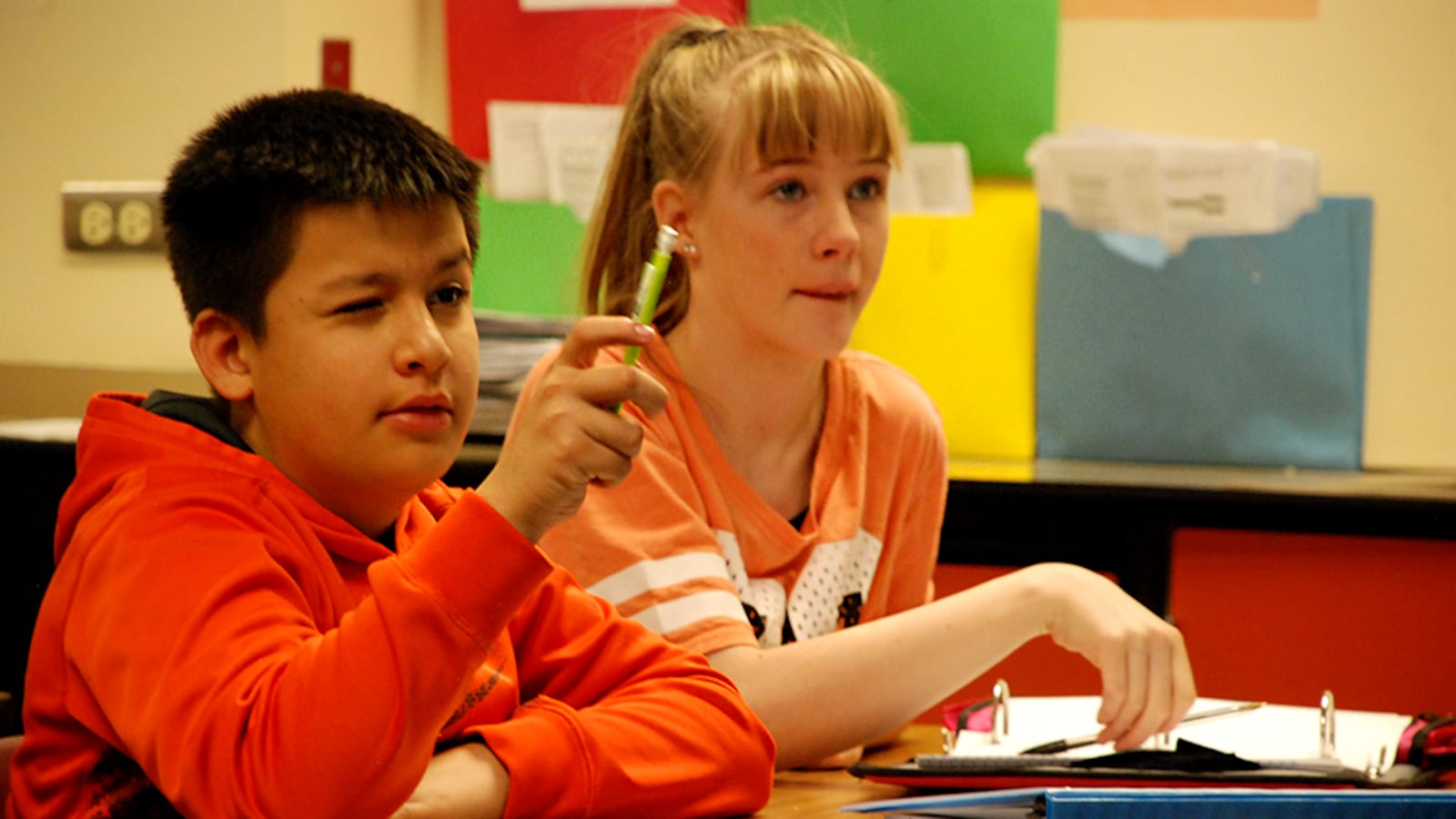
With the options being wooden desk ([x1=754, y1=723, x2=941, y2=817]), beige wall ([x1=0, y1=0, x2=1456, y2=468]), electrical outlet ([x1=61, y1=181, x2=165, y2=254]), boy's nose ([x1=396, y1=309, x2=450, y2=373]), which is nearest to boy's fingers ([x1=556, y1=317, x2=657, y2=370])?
boy's nose ([x1=396, y1=309, x2=450, y2=373])

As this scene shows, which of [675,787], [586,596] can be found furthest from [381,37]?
[675,787]

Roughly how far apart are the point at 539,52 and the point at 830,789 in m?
1.65

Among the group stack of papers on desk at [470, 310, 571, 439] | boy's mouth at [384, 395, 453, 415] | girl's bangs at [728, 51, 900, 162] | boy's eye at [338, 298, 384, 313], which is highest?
girl's bangs at [728, 51, 900, 162]

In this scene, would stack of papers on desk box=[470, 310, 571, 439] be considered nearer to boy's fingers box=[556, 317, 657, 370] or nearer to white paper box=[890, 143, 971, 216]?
white paper box=[890, 143, 971, 216]

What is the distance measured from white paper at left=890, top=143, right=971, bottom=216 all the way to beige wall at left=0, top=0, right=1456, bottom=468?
16cm

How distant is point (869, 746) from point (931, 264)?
3.67 feet

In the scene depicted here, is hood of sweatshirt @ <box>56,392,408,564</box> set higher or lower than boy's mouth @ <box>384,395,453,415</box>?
lower

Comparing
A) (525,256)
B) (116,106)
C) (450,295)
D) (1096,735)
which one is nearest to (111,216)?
(116,106)

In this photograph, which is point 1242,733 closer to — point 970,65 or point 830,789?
point 830,789

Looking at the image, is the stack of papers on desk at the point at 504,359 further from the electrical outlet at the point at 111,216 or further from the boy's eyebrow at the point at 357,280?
the boy's eyebrow at the point at 357,280

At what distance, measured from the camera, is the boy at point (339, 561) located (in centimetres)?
68

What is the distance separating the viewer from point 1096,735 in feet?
3.41

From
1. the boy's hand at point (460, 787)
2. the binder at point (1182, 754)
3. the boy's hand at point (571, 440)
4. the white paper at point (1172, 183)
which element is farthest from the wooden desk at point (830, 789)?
the white paper at point (1172, 183)

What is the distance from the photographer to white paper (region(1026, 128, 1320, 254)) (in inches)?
80.3
